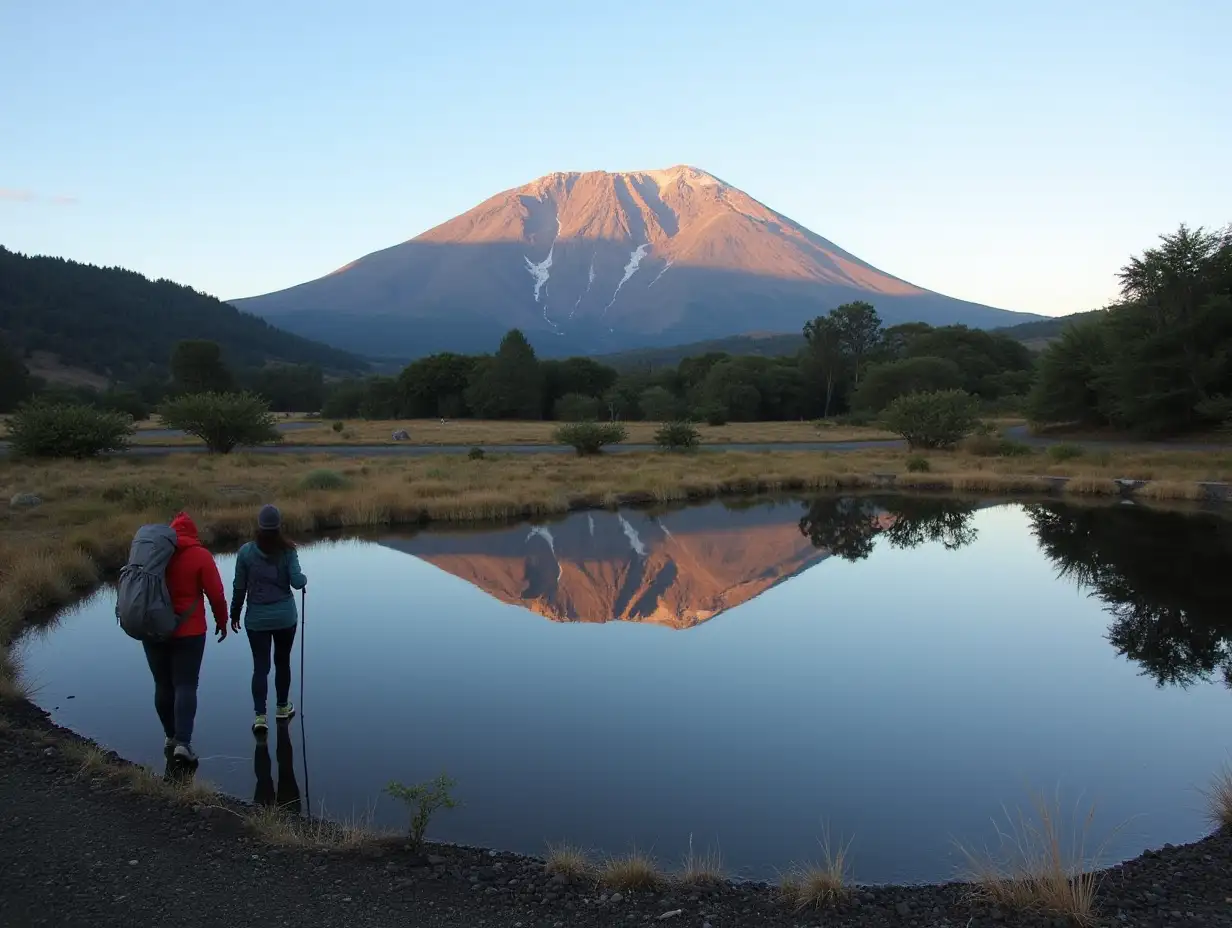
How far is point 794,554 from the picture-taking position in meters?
17.5

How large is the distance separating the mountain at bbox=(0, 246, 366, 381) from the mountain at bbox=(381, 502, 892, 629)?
95367 mm

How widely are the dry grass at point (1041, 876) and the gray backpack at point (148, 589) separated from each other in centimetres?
544

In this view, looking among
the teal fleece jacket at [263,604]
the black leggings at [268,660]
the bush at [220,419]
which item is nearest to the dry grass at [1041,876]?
→ the teal fleece jacket at [263,604]

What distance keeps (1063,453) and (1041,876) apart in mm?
29313

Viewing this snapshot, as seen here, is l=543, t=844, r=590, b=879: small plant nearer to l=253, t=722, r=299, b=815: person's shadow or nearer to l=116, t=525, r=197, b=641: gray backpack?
l=253, t=722, r=299, b=815: person's shadow

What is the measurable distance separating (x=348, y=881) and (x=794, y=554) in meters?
13.6

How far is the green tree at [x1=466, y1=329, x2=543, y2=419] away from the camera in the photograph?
70.1 metres

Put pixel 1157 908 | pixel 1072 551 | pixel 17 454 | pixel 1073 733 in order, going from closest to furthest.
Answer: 1. pixel 1157 908
2. pixel 1073 733
3. pixel 1072 551
4. pixel 17 454

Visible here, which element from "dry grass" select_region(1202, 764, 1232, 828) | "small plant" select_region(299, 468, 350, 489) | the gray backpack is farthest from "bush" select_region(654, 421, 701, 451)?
the gray backpack

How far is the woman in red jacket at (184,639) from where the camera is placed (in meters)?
6.49

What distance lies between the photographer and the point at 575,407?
6888cm

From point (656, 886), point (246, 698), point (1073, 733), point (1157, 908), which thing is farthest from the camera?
point (246, 698)

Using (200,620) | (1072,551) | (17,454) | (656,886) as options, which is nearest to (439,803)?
(656,886)

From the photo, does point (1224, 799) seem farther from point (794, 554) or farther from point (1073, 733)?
point (794, 554)
